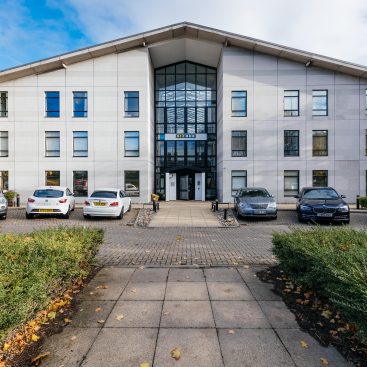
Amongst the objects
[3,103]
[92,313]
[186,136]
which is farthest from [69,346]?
[3,103]

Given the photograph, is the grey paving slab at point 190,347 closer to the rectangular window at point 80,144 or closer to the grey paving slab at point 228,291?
the grey paving slab at point 228,291

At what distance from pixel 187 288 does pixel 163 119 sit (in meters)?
21.2

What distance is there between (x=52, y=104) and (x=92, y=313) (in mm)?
21046

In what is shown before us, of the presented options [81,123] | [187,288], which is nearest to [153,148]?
[81,123]

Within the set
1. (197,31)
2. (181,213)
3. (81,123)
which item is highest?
(197,31)

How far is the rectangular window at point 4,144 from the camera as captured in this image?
2072 cm

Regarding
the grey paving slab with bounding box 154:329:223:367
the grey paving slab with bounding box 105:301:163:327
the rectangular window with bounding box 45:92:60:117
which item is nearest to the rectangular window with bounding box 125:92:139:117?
the rectangular window with bounding box 45:92:60:117

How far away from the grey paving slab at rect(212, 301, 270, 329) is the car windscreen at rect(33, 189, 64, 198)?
1150cm

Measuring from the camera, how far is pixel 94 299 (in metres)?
4.09

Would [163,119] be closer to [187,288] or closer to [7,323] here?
[187,288]

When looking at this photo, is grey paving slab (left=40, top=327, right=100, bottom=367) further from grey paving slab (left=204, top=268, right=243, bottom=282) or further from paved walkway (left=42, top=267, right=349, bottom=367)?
grey paving slab (left=204, top=268, right=243, bottom=282)

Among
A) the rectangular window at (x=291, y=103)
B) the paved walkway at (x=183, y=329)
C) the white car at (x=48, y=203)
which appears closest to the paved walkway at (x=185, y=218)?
the white car at (x=48, y=203)

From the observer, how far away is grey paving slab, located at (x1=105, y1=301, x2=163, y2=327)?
337 cm

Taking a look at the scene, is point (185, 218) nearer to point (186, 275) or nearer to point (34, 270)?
point (186, 275)
